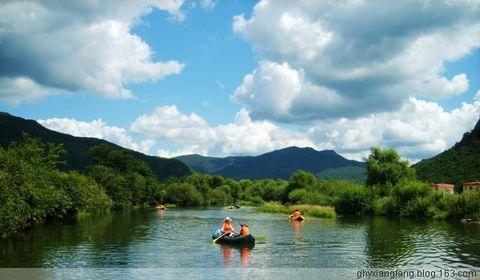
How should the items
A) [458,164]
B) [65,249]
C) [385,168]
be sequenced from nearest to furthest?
[65,249], [385,168], [458,164]

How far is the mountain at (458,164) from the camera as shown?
141 meters

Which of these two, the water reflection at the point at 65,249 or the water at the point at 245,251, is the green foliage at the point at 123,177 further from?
the water at the point at 245,251

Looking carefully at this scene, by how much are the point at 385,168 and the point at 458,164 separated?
71.8 meters

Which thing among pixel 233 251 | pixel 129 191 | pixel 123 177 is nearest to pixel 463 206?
pixel 233 251

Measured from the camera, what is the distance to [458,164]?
15175 centimetres

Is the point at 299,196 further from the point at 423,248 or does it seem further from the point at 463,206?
the point at 423,248

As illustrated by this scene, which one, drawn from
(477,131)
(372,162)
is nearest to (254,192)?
(477,131)

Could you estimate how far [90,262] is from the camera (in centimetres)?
2775

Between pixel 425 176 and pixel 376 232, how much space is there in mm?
114746

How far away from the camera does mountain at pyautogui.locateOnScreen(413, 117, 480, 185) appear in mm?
140800

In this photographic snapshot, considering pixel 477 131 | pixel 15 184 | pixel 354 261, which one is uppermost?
pixel 477 131

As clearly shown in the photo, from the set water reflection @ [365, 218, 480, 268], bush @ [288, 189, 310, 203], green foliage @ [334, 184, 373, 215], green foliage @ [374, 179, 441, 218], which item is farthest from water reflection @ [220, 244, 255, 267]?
bush @ [288, 189, 310, 203]

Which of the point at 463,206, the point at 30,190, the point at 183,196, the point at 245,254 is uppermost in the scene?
the point at 30,190

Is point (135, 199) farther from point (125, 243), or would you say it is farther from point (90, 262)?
point (90, 262)
